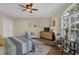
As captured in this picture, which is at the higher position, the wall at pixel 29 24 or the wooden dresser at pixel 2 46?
the wall at pixel 29 24

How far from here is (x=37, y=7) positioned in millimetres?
2105

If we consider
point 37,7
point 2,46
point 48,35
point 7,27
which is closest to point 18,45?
point 2,46

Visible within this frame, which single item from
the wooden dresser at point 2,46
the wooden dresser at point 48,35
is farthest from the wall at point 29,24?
the wooden dresser at point 2,46

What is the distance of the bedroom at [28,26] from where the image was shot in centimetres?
206

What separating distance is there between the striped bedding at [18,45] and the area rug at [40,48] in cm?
8

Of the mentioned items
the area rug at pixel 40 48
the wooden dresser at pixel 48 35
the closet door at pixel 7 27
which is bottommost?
the area rug at pixel 40 48

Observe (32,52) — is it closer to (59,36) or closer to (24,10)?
(59,36)

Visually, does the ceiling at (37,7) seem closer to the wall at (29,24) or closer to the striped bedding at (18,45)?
the wall at (29,24)

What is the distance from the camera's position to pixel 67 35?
2.11 meters

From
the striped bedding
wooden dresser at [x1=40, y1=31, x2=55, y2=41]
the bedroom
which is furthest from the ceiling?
the striped bedding

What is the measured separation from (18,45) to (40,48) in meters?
0.38

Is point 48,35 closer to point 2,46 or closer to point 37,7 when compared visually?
point 37,7

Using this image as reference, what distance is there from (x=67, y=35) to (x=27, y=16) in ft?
2.49

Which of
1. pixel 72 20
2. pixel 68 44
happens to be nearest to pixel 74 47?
pixel 68 44
